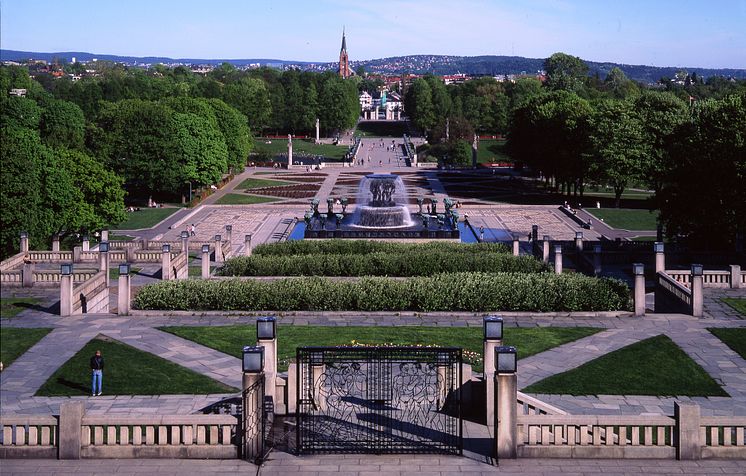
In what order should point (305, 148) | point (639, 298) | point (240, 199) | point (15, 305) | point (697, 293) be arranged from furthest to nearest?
point (305, 148) → point (240, 199) → point (15, 305) → point (639, 298) → point (697, 293)

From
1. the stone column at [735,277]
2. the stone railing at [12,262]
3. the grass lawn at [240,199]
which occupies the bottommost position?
the stone railing at [12,262]

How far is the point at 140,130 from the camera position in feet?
250

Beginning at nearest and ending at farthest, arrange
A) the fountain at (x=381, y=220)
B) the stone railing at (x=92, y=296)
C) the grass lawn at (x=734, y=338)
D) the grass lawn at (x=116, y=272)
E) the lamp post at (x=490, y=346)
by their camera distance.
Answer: the lamp post at (x=490, y=346) < the grass lawn at (x=734, y=338) < the stone railing at (x=92, y=296) < the grass lawn at (x=116, y=272) < the fountain at (x=381, y=220)

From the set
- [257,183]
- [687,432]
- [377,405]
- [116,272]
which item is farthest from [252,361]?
[257,183]

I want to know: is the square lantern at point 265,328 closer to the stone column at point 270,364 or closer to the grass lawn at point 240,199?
the stone column at point 270,364

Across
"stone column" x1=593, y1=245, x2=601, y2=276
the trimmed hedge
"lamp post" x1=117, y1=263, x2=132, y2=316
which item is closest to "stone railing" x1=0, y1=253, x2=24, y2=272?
the trimmed hedge

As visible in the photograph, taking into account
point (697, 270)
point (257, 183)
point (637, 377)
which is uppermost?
point (257, 183)

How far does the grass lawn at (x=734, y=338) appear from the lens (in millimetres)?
27038

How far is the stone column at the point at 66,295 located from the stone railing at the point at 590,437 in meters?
18.8

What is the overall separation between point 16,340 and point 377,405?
508 inches

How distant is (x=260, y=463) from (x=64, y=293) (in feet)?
54.0

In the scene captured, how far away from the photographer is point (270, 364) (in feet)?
66.1

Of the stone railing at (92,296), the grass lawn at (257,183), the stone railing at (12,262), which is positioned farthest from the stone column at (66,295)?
the grass lawn at (257,183)

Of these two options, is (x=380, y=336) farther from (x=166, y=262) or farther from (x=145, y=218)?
(x=145, y=218)
